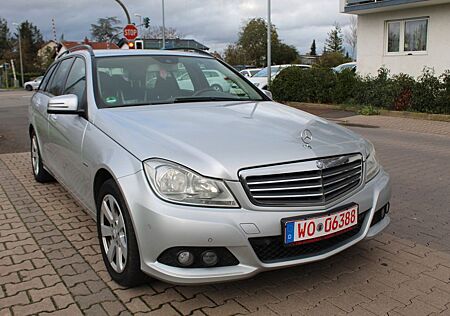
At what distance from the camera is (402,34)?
1717 cm

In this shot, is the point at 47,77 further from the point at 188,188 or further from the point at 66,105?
the point at 188,188

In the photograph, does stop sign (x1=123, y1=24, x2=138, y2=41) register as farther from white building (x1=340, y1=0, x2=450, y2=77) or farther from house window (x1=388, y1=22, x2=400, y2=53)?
house window (x1=388, y1=22, x2=400, y2=53)

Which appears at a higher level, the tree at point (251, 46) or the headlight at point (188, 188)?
the tree at point (251, 46)

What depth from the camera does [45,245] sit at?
158 inches

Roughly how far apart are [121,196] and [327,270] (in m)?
1.58

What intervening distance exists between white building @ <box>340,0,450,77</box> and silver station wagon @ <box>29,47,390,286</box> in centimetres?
1398

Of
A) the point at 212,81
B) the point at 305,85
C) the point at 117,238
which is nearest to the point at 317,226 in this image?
the point at 117,238

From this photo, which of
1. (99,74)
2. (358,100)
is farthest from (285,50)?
(99,74)

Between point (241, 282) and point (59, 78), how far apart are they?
3.35 metres

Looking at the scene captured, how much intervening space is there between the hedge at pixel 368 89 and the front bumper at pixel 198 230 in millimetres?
12235

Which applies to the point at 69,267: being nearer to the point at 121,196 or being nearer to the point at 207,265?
the point at 121,196

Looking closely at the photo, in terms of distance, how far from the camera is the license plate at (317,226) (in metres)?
2.75

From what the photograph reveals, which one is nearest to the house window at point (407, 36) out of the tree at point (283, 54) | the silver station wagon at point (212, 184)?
the silver station wagon at point (212, 184)

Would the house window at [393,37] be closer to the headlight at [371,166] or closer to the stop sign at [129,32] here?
the stop sign at [129,32]
